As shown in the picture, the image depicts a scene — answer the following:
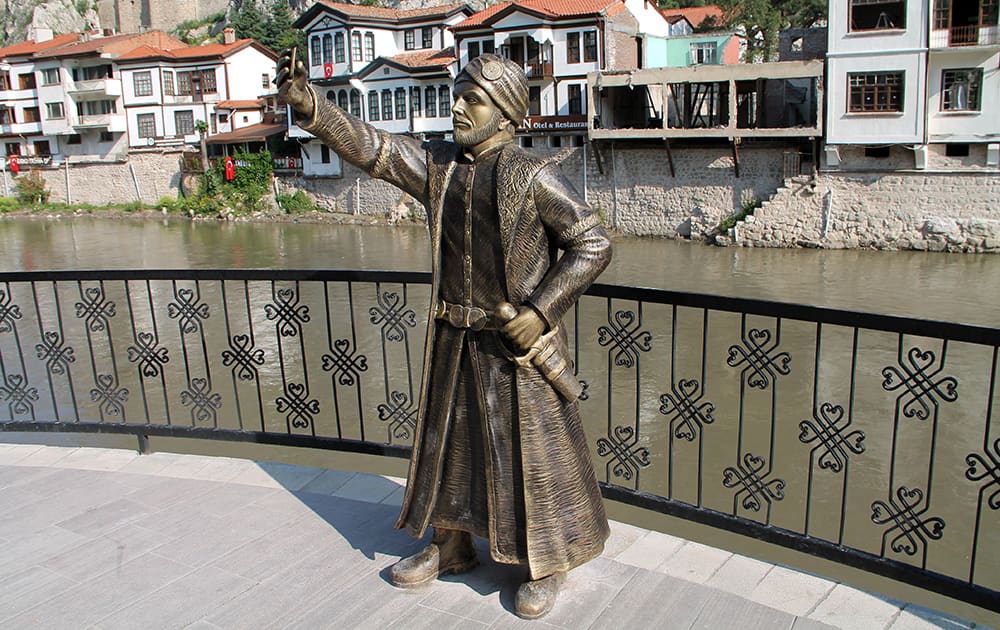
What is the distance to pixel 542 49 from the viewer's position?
93.0 ft

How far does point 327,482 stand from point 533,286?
1832mm

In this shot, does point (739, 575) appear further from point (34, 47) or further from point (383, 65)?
point (34, 47)

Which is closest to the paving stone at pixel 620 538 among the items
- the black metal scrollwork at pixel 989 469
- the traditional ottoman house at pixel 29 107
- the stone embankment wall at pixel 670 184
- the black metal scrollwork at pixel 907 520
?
the black metal scrollwork at pixel 907 520

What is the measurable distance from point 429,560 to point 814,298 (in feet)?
Answer: 52.3

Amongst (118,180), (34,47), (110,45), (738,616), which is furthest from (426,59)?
(738,616)

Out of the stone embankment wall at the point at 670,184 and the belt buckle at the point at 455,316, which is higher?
the belt buckle at the point at 455,316

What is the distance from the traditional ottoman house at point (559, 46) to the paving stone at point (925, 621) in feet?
82.1

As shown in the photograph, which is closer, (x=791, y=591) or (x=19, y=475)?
(x=791, y=591)

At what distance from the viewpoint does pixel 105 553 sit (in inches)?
136

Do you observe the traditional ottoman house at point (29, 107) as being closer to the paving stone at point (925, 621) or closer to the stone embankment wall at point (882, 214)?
the stone embankment wall at point (882, 214)

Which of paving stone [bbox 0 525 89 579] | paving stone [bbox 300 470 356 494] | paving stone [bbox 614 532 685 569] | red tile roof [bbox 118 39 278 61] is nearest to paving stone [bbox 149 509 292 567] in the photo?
paving stone [bbox 300 470 356 494]

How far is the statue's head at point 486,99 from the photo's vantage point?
9.12 ft

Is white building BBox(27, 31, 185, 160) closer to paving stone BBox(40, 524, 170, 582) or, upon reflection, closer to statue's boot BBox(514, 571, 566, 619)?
paving stone BBox(40, 524, 170, 582)

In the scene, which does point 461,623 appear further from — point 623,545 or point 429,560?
point 623,545
